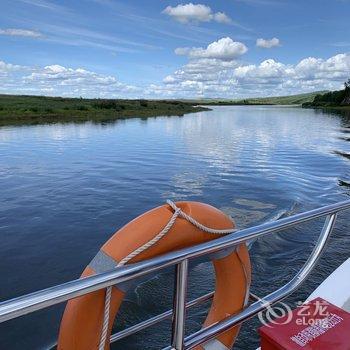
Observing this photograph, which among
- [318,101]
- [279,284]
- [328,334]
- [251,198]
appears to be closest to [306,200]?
[251,198]

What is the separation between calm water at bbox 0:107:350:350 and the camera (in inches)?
206

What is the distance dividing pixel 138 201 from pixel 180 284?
8.32 m

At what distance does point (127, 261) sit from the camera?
6.29ft

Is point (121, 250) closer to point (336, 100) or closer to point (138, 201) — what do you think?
point (138, 201)

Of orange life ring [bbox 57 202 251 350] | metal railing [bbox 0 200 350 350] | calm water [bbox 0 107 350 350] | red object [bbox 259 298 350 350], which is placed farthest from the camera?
calm water [bbox 0 107 350 350]

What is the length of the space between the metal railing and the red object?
1.24 feet

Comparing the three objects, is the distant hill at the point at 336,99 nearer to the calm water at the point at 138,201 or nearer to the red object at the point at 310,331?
the calm water at the point at 138,201

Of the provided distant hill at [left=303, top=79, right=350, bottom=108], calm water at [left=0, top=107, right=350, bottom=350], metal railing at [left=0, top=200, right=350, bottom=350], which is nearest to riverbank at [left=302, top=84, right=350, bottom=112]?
distant hill at [left=303, top=79, right=350, bottom=108]

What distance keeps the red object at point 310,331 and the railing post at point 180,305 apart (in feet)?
1.25

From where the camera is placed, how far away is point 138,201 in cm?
1016

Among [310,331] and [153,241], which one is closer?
[310,331]

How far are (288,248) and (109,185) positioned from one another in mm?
6417

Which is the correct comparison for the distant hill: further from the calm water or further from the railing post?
the railing post

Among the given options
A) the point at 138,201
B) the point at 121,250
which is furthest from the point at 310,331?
the point at 138,201
